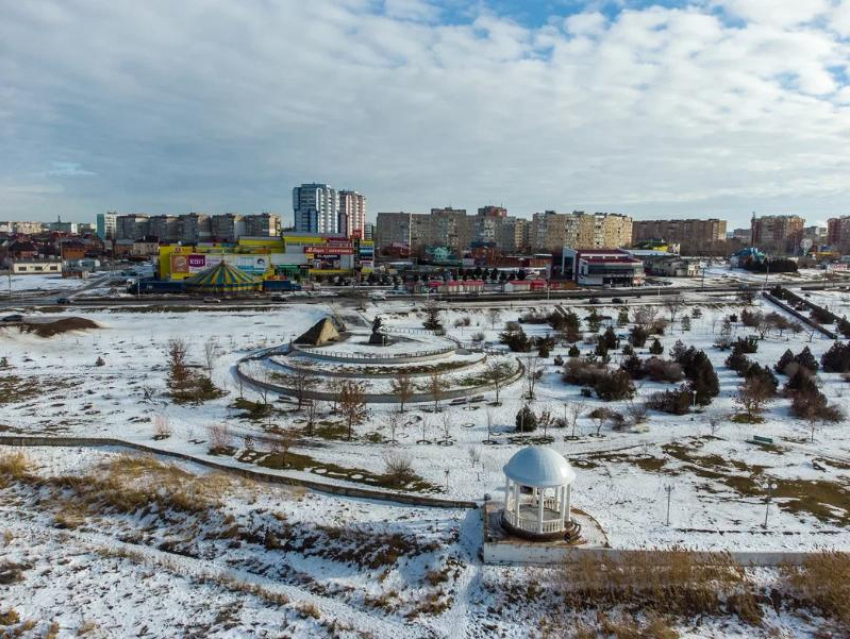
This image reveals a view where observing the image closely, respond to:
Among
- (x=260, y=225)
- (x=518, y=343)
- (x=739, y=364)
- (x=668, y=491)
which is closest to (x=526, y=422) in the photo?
(x=668, y=491)

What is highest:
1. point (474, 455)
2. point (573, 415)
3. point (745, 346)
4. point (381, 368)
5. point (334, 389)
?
point (745, 346)

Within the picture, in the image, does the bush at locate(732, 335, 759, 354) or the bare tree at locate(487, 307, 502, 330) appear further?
the bare tree at locate(487, 307, 502, 330)

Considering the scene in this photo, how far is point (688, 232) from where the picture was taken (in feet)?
473

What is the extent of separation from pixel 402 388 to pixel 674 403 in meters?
10.6

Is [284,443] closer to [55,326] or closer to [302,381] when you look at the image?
[302,381]

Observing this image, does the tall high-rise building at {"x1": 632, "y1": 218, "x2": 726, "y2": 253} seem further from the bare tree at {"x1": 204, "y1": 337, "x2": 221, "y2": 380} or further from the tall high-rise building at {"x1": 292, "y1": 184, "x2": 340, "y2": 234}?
the bare tree at {"x1": 204, "y1": 337, "x2": 221, "y2": 380}

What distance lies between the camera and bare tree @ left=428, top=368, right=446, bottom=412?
2386 centimetres

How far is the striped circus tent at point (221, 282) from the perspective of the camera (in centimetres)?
6006

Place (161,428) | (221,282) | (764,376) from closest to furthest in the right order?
(161,428) < (764,376) < (221,282)

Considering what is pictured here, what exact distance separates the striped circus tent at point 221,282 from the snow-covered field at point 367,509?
32.4 meters

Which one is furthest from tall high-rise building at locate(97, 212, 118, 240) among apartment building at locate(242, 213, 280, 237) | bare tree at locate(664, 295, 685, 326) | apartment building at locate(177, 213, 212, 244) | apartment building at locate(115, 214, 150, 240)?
bare tree at locate(664, 295, 685, 326)

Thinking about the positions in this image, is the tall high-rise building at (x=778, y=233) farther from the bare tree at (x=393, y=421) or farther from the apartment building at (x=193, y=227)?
the bare tree at (x=393, y=421)

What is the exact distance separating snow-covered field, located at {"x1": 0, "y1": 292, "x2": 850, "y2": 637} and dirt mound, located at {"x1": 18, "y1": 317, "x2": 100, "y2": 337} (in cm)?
1155

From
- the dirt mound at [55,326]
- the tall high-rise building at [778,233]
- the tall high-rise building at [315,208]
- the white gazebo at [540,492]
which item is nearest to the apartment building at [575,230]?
the tall high-rise building at [778,233]
